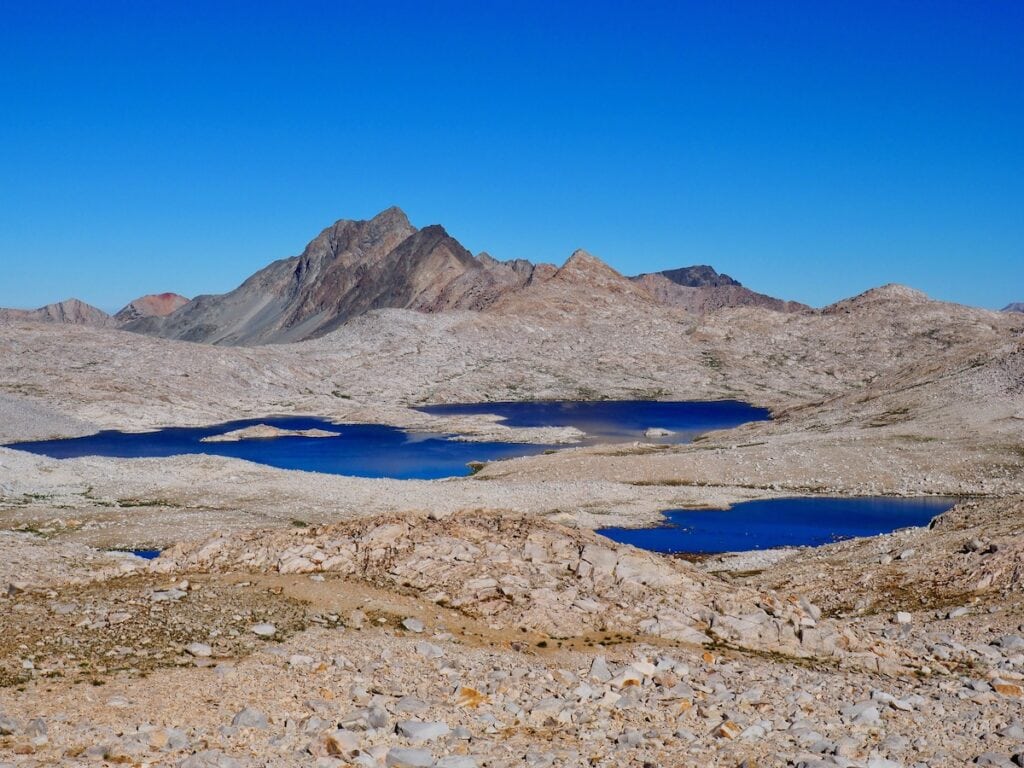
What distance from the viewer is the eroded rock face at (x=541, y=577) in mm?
26469

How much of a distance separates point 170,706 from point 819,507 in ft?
240

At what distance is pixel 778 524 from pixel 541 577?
5211cm

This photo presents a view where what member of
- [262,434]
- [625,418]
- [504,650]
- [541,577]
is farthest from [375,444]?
[504,650]

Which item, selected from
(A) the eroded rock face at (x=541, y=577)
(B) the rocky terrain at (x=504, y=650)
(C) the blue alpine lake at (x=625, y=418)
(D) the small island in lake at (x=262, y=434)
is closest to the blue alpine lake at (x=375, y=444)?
(C) the blue alpine lake at (x=625, y=418)

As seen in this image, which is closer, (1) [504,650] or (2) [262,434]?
(1) [504,650]

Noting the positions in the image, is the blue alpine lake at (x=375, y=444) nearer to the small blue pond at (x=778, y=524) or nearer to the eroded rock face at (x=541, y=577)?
the small blue pond at (x=778, y=524)

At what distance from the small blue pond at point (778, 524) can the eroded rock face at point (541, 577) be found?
35.6 m

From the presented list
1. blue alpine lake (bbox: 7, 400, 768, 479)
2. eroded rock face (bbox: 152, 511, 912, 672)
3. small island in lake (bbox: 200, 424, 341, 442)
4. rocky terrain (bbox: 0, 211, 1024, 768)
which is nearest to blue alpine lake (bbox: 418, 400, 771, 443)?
blue alpine lake (bbox: 7, 400, 768, 479)

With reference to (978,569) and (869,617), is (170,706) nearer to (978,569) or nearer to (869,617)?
(869,617)

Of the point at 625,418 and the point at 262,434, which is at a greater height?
the point at 625,418

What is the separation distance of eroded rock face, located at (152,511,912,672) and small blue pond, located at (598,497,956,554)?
117 feet

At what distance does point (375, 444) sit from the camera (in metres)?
142

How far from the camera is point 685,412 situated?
Result: 19112 cm

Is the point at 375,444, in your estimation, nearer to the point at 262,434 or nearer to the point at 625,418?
the point at 262,434
